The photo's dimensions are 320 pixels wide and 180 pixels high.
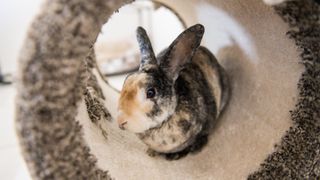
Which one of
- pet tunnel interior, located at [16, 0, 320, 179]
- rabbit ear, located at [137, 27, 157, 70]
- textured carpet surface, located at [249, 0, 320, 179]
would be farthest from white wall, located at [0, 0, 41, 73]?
textured carpet surface, located at [249, 0, 320, 179]

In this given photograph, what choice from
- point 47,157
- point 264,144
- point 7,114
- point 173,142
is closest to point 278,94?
point 264,144

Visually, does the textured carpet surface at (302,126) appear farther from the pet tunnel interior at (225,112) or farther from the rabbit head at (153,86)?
the rabbit head at (153,86)

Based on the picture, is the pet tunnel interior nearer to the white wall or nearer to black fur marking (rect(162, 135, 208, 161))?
black fur marking (rect(162, 135, 208, 161))

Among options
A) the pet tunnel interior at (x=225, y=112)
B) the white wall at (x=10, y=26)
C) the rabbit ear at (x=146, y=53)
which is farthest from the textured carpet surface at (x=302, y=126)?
the white wall at (x=10, y=26)

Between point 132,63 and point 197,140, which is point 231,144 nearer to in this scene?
point 197,140

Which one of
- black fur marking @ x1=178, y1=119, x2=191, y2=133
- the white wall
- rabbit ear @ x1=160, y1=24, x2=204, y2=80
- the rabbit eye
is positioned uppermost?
the white wall

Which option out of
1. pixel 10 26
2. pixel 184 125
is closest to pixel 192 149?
pixel 184 125
